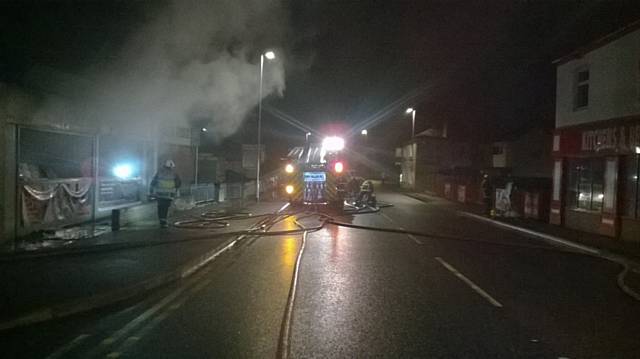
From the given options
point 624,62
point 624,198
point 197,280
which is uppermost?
point 624,62

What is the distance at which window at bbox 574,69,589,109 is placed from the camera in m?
20.0

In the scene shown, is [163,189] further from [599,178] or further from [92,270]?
[599,178]

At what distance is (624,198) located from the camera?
17.1 m

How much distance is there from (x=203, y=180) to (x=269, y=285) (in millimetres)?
24077

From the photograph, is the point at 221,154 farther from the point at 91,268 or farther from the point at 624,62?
the point at 91,268

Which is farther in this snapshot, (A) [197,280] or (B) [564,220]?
(B) [564,220]

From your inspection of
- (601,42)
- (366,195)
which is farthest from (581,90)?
(366,195)

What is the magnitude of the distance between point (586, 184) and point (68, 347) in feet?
56.9

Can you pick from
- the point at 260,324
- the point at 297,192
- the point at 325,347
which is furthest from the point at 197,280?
the point at 297,192

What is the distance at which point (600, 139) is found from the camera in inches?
714

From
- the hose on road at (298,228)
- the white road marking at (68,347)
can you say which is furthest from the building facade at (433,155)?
the white road marking at (68,347)

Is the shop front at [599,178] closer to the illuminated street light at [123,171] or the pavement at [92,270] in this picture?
the pavement at [92,270]

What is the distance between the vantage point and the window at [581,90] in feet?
65.7

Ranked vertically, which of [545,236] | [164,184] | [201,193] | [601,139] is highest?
[601,139]
